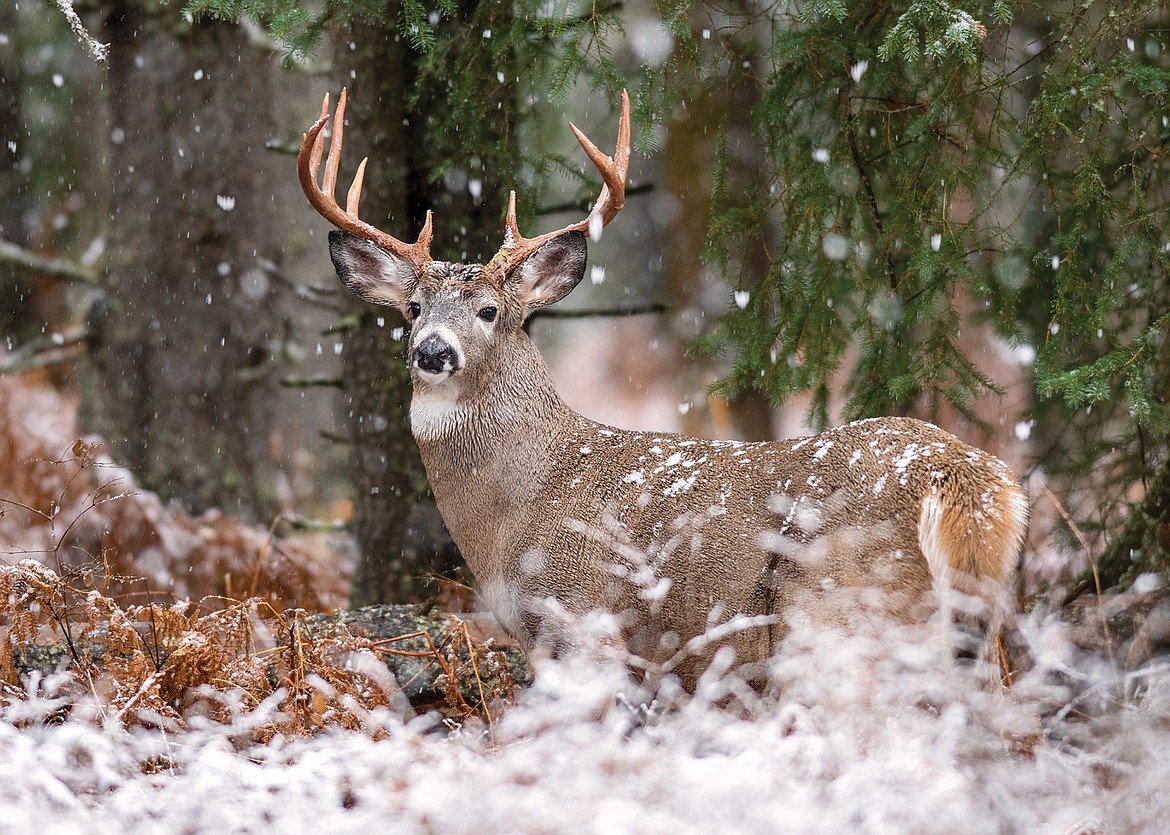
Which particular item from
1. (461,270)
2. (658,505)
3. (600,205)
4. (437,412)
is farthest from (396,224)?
(658,505)

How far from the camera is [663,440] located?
512 cm

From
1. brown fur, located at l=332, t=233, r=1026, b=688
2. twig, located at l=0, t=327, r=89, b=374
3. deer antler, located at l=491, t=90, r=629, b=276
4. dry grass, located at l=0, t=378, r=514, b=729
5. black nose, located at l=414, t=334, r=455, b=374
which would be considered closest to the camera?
brown fur, located at l=332, t=233, r=1026, b=688

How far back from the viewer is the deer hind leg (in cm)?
391

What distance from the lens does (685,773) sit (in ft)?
9.25

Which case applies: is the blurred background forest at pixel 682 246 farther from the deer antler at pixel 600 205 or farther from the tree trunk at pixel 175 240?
the deer antler at pixel 600 205

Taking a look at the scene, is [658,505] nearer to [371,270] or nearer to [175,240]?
[371,270]

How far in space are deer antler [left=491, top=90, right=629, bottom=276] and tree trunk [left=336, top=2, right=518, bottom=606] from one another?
4.32 ft

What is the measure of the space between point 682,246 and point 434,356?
685 centimetres

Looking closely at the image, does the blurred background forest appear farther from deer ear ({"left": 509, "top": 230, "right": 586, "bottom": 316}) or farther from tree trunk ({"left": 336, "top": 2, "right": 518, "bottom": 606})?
deer ear ({"left": 509, "top": 230, "right": 586, "bottom": 316})

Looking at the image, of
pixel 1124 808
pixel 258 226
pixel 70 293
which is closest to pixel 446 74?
pixel 258 226

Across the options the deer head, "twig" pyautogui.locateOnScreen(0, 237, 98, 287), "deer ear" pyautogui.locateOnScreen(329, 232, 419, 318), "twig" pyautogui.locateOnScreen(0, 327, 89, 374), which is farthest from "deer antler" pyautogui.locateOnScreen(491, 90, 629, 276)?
"twig" pyautogui.locateOnScreen(0, 237, 98, 287)

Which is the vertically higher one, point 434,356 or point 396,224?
point 396,224

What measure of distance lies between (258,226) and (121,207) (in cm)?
109

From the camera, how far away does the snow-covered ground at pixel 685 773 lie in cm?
269
